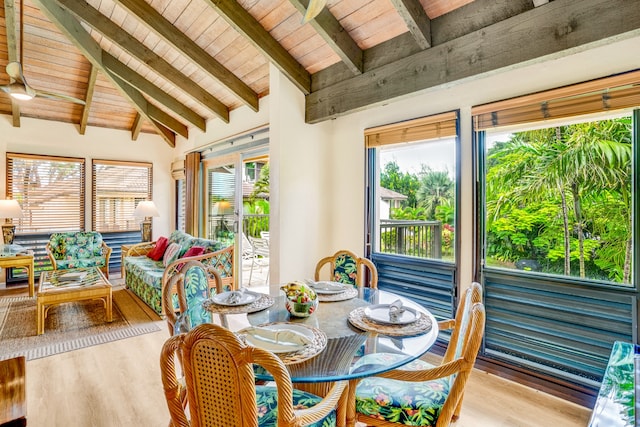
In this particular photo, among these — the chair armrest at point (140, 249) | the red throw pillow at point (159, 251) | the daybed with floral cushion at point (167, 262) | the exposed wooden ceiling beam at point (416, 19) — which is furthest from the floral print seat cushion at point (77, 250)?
the exposed wooden ceiling beam at point (416, 19)

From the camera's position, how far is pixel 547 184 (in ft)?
8.04

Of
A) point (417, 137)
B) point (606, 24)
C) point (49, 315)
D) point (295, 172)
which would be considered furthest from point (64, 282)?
point (606, 24)

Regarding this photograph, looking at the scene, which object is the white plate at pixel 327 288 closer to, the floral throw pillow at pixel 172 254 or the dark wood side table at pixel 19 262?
the floral throw pillow at pixel 172 254

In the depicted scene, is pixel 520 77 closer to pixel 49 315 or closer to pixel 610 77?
pixel 610 77

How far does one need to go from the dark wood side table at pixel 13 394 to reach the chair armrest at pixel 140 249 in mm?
4162

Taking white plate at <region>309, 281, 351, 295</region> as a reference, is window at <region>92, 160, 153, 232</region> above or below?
above

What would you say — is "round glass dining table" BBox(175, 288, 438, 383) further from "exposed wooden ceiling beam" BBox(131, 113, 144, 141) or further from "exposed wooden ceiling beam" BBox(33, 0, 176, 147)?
"exposed wooden ceiling beam" BBox(131, 113, 144, 141)

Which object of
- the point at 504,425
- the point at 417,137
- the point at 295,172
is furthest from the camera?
→ the point at 295,172

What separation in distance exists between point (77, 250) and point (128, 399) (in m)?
4.05

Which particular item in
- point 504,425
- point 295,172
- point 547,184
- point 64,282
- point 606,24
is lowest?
point 504,425

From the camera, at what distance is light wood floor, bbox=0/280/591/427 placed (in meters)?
2.02

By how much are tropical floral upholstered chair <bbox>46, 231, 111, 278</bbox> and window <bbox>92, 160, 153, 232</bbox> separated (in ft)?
2.47

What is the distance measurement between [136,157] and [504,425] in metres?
6.93

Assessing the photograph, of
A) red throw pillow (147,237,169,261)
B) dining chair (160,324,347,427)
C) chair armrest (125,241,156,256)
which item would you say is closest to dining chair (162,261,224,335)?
dining chair (160,324,347,427)
